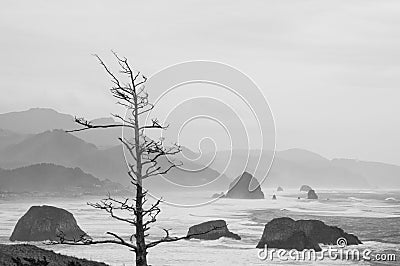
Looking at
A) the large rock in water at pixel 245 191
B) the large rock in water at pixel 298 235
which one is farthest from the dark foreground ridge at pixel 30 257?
the large rock in water at pixel 245 191

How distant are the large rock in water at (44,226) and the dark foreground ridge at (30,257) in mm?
35083

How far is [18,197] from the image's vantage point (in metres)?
198

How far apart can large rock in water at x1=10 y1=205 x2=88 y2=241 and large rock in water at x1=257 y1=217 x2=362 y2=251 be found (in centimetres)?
2139

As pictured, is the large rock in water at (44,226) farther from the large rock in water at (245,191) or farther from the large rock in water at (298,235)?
the large rock in water at (245,191)

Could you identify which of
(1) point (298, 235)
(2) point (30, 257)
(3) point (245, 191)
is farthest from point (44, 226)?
(3) point (245, 191)

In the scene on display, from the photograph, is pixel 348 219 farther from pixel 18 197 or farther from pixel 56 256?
pixel 18 197

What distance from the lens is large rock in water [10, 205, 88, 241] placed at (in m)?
67.3

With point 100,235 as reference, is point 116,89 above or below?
above

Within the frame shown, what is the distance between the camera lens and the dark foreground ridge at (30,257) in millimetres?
29078

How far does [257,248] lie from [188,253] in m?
8.17

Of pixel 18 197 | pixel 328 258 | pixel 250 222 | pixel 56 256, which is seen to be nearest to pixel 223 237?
pixel 328 258

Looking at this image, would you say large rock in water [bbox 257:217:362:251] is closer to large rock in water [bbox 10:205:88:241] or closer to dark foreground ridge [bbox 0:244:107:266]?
large rock in water [bbox 10:205:88:241]

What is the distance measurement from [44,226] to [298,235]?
29066 millimetres

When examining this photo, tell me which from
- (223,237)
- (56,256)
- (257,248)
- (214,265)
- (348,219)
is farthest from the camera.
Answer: (348,219)
